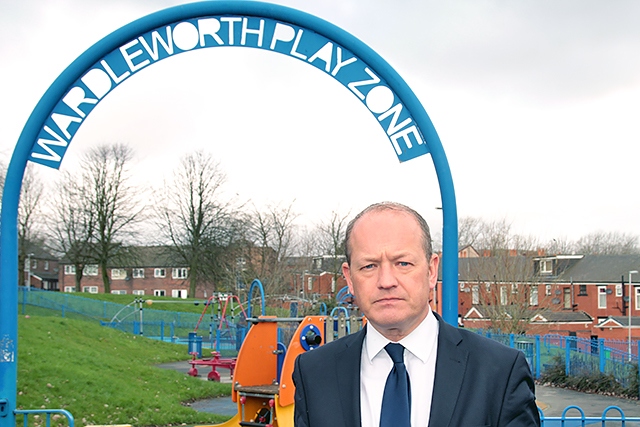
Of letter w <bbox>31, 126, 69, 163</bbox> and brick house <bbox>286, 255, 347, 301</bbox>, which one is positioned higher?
letter w <bbox>31, 126, 69, 163</bbox>

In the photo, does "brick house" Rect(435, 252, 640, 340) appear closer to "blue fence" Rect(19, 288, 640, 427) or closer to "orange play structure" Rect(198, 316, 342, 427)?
"blue fence" Rect(19, 288, 640, 427)

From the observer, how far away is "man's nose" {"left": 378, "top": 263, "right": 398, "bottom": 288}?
2189 mm

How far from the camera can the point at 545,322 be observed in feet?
145

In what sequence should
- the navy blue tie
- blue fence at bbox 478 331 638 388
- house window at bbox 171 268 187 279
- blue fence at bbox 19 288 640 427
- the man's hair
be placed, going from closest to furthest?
the navy blue tie < the man's hair < blue fence at bbox 19 288 640 427 < blue fence at bbox 478 331 638 388 < house window at bbox 171 268 187 279

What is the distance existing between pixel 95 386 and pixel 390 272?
1361 cm

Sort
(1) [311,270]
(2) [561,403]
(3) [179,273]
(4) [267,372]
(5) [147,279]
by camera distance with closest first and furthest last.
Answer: (4) [267,372], (2) [561,403], (1) [311,270], (3) [179,273], (5) [147,279]

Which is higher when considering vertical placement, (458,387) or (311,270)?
(458,387)

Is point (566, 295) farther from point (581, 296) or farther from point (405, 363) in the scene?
point (405, 363)

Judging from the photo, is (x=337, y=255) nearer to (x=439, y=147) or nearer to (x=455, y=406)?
(x=439, y=147)

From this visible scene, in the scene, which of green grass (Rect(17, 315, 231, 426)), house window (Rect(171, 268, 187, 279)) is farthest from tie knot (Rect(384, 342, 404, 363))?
house window (Rect(171, 268, 187, 279))

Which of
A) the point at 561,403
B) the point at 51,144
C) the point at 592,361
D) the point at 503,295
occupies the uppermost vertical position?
the point at 51,144

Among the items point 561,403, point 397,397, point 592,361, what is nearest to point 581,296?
point 592,361

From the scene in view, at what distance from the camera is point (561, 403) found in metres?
18.3

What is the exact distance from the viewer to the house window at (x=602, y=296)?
5415 centimetres
